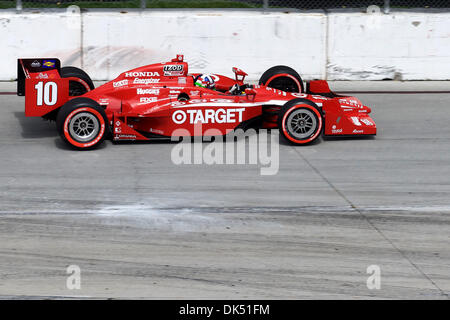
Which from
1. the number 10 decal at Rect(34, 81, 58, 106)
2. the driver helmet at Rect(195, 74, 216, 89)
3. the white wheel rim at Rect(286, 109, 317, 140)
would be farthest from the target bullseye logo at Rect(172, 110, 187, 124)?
the number 10 decal at Rect(34, 81, 58, 106)

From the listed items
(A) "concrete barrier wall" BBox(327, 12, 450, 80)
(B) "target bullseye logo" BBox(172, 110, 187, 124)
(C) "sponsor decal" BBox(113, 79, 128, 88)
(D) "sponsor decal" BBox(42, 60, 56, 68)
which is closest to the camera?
(B) "target bullseye logo" BBox(172, 110, 187, 124)

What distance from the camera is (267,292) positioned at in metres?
5.59

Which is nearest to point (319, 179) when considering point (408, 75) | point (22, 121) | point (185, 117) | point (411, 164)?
point (411, 164)

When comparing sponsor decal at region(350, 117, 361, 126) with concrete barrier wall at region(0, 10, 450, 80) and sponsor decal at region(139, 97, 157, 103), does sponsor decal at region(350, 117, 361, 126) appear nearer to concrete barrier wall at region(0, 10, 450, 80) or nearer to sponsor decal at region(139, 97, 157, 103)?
sponsor decal at region(139, 97, 157, 103)

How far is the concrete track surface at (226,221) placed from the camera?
5.78m

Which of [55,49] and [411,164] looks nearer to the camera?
[411,164]

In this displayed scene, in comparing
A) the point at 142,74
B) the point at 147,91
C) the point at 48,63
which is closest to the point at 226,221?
the point at 147,91

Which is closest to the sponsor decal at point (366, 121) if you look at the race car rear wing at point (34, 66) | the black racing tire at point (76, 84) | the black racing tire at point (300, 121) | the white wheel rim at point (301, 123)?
the black racing tire at point (300, 121)

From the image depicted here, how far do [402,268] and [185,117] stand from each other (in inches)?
168

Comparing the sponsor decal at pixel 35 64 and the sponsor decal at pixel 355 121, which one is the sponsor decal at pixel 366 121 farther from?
the sponsor decal at pixel 35 64

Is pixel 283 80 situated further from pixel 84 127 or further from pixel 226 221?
pixel 226 221

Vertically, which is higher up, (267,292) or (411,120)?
(411,120)

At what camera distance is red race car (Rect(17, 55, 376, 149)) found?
9430 millimetres

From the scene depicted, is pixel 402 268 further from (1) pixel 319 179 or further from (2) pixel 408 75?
(2) pixel 408 75
